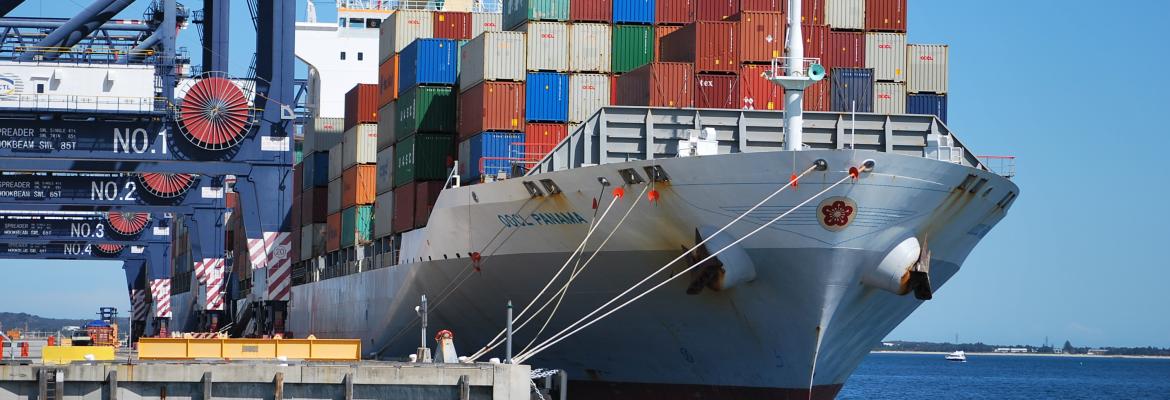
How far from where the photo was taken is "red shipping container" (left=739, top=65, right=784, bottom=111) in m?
29.2

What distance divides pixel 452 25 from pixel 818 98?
44.7 ft

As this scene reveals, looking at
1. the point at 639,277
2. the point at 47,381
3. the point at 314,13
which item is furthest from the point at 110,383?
the point at 314,13

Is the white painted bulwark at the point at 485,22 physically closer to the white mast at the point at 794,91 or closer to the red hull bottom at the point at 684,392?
the red hull bottom at the point at 684,392

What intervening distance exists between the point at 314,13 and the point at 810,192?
1461 inches

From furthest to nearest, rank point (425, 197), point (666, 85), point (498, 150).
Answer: point (425, 197), point (498, 150), point (666, 85)

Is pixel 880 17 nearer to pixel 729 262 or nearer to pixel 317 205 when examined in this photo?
pixel 729 262

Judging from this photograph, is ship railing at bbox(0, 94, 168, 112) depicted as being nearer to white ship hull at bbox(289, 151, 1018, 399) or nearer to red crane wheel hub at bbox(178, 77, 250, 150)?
A: red crane wheel hub at bbox(178, 77, 250, 150)

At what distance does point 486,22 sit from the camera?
3966 cm

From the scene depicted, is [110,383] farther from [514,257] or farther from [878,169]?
[878,169]

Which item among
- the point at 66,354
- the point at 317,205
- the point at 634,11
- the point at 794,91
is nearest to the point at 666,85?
the point at 794,91

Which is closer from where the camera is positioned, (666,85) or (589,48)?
(666,85)

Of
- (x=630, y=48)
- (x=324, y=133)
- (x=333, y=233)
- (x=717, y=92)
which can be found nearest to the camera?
(x=717, y=92)

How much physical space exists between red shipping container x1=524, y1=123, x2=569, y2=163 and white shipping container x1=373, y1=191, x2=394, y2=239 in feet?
21.5

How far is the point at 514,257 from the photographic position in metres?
29.3
